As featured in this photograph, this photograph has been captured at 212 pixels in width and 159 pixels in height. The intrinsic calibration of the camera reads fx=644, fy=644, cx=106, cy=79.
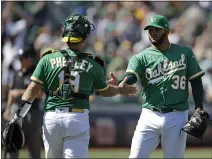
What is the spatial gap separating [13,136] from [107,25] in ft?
29.0

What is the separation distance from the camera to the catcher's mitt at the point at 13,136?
6922 millimetres

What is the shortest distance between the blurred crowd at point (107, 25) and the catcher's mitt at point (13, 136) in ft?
25.4

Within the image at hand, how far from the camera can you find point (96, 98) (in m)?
14.1

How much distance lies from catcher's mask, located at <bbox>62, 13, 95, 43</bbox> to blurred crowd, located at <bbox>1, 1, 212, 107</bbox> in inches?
309

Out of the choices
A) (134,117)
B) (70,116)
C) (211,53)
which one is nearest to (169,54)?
(70,116)

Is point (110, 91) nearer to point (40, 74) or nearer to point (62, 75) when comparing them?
point (62, 75)

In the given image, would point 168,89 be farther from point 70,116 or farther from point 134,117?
point 134,117

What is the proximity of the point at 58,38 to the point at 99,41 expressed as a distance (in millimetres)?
1016

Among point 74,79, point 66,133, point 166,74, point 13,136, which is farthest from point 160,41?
point 13,136

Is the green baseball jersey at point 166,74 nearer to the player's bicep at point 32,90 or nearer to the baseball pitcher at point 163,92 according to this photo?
the baseball pitcher at point 163,92

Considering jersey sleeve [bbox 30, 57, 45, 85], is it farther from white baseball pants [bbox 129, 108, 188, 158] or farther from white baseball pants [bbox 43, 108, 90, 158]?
white baseball pants [bbox 129, 108, 188, 158]

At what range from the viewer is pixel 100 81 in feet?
22.3

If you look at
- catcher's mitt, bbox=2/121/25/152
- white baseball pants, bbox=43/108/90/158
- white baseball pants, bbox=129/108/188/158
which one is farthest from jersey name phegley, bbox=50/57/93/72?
white baseball pants, bbox=129/108/188/158

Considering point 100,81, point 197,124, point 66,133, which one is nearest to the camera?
point 66,133
